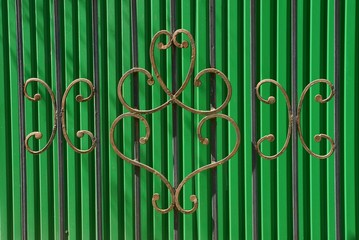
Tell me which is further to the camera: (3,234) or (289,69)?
(3,234)

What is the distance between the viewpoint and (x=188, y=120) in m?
3.18

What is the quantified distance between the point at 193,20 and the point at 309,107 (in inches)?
28.3

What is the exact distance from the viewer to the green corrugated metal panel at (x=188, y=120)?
122 inches

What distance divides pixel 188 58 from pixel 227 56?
7.7 inches

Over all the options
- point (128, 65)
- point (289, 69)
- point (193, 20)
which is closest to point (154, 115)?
point (128, 65)

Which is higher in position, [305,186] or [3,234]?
[305,186]

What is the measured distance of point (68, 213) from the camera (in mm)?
3301

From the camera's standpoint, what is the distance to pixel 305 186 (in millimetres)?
3164

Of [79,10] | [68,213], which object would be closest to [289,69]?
[79,10]

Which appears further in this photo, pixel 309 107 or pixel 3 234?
pixel 3 234

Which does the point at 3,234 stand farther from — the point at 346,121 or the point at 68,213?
the point at 346,121

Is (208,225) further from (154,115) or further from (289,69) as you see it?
(289,69)

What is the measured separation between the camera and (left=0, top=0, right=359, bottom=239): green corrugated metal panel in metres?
3.11

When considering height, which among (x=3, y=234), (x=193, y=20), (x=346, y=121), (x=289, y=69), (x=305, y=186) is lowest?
(x=3, y=234)
